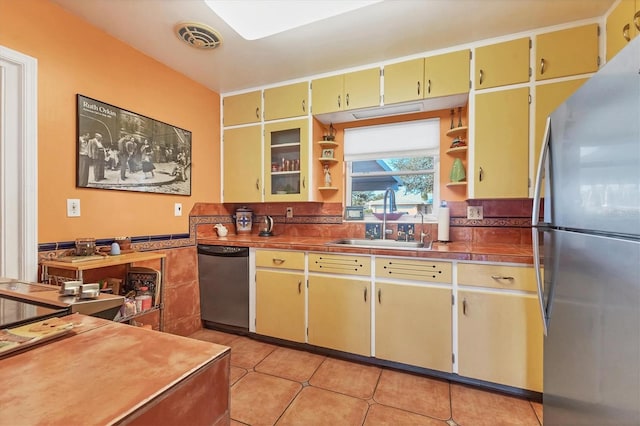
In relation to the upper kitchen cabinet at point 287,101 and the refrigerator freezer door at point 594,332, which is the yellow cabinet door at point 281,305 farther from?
the refrigerator freezer door at point 594,332

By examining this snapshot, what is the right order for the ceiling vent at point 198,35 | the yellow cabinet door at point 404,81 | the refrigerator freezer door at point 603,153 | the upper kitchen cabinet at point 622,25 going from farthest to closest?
the yellow cabinet door at point 404,81 → the ceiling vent at point 198,35 → the upper kitchen cabinet at point 622,25 → the refrigerator freezer door at point 603,153

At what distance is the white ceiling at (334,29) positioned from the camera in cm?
170

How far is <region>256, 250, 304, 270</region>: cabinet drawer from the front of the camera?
2307 millimetres

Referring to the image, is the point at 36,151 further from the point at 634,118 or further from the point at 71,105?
the point at 634,118

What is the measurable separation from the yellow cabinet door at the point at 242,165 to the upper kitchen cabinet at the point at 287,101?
0.23m

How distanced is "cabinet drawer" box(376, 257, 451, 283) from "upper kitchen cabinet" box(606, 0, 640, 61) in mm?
1571

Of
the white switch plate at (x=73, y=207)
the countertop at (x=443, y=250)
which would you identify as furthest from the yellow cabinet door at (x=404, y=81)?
the white switch plate at (x=73, y=207)

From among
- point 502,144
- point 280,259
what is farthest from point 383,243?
point 502,144

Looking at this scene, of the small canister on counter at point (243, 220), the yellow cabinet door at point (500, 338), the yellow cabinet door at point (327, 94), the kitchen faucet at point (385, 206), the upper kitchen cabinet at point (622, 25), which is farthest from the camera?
the small canister on counter at point (243, 220)

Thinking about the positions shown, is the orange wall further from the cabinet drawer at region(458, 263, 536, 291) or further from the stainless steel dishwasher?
the cabinet drawer at region(458, 263, 536, 291)

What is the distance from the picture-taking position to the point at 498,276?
5.71 feet

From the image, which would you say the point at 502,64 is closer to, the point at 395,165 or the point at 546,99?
the point at 546,99

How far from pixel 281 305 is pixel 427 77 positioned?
7.18 feet

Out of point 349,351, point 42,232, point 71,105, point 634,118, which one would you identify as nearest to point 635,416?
Result: point 634,118
